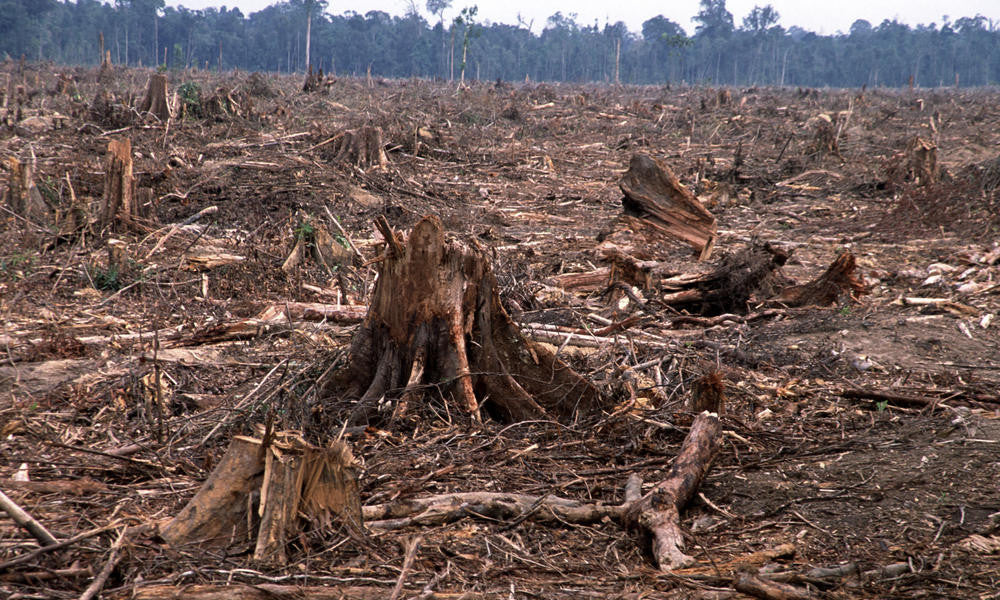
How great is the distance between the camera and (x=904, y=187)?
12.9 m

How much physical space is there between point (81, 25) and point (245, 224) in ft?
279

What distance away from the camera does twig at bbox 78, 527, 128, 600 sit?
6.53 feet

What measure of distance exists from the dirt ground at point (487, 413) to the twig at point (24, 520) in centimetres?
10

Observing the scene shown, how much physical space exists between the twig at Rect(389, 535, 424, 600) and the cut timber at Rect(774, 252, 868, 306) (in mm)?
5100

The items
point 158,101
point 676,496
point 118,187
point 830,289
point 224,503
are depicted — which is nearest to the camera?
point 224,503

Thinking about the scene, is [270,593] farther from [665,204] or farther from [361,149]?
[361,149]

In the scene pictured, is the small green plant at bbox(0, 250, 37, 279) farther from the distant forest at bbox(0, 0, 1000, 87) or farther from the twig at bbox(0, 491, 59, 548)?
the distant forest at bbox(0, 0, 1000, 87)

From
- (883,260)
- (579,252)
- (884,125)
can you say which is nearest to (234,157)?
(579,252)

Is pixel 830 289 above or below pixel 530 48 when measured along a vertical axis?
below

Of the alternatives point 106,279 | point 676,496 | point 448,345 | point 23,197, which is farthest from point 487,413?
point 23,197

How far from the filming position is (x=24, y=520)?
184 cm

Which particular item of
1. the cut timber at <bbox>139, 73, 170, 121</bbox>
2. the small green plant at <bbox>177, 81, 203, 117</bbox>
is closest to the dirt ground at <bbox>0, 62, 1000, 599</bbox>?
the cut timber at <bbox>139, 73, 170, 121</bbox>

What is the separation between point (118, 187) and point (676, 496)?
765cm

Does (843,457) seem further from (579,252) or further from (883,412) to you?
(579,252)
